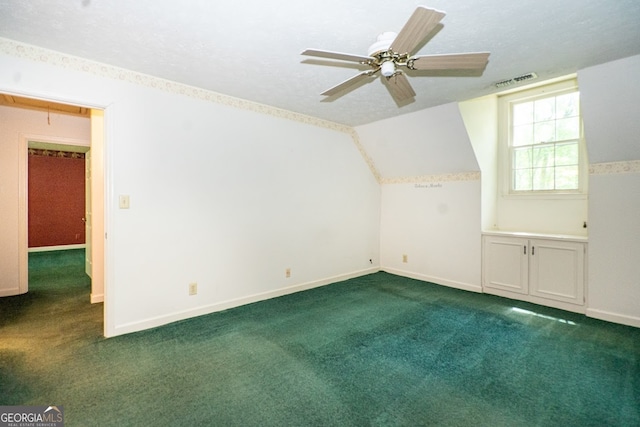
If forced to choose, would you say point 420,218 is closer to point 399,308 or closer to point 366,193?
point 366,193

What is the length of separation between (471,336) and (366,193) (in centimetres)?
292

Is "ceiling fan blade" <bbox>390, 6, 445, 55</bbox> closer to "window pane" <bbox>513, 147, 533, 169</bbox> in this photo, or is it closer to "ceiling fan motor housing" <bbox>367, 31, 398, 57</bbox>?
"ceiling fan motor housing" <bbox>367, 31, 398, 57</bbox>

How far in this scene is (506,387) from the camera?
207 centimetres

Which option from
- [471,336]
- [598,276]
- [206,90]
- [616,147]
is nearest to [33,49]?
[206,90]

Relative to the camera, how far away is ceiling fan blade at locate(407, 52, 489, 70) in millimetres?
1814

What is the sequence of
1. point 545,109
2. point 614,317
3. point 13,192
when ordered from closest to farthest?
point 614,317 < point 13,192 < point 545,109

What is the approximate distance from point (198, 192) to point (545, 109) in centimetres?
465

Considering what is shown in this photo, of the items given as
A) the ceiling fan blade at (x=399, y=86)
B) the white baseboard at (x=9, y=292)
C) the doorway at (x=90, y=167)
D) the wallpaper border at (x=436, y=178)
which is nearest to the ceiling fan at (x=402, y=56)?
the ceiling fan blade at (x=399, y=86)

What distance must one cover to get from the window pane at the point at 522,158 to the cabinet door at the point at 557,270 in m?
1.22

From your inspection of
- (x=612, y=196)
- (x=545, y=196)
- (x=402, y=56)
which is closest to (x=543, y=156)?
(x=545, y=196)

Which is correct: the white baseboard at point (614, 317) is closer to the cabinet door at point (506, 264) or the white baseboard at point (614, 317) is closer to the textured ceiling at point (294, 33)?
the cabinet door at point (506, 264)

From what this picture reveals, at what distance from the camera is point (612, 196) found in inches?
126

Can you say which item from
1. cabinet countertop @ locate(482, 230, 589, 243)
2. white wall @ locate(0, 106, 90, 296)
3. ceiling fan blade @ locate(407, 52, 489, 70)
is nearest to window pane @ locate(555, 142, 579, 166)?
cabinet countertop @ locate(482, 230, 589, 243)

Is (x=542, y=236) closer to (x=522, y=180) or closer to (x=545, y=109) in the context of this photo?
(x=522, y=180)
